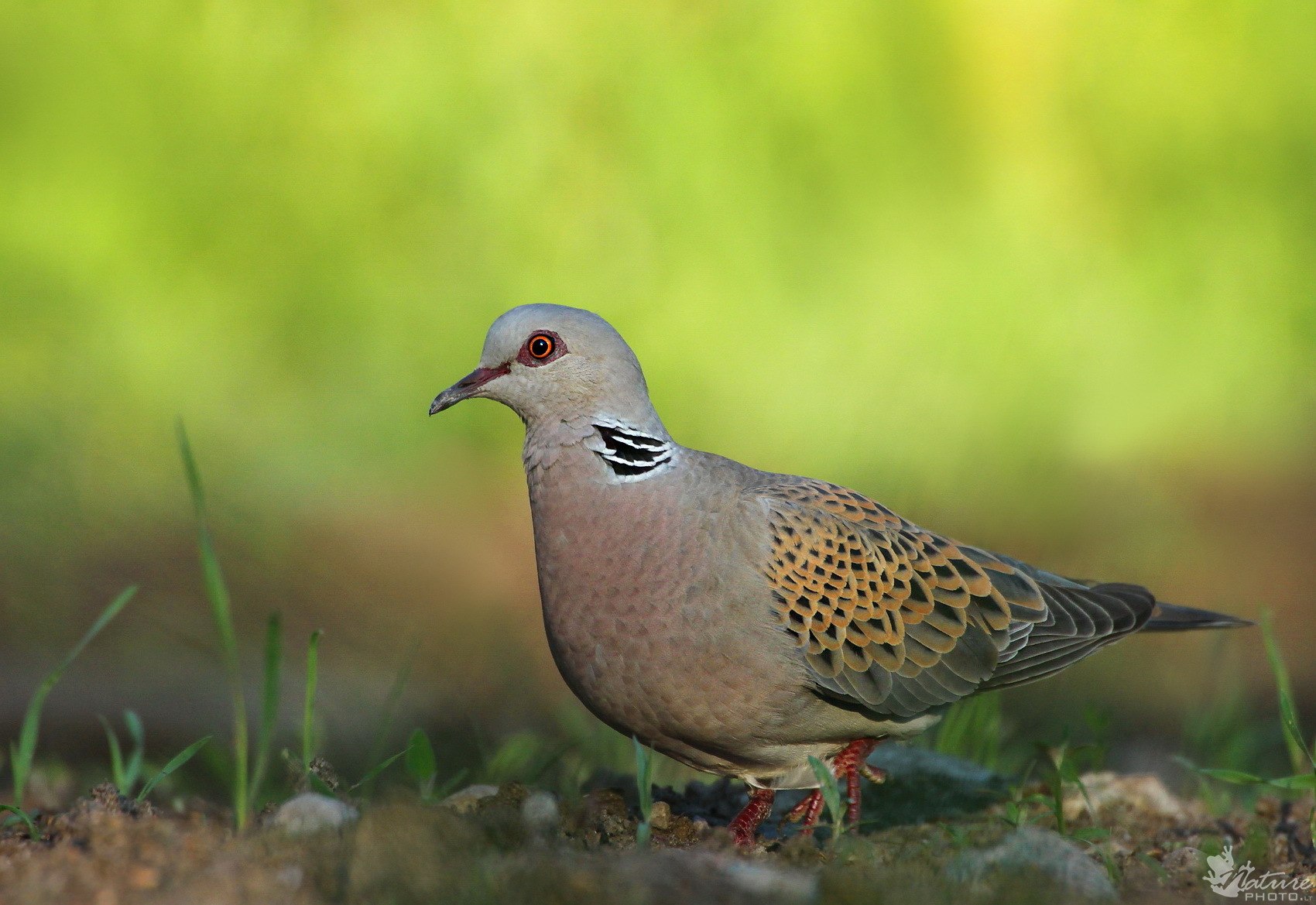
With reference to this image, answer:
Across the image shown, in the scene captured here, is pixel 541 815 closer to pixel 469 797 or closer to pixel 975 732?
pixel 469 797

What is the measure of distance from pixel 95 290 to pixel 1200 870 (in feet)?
22.3

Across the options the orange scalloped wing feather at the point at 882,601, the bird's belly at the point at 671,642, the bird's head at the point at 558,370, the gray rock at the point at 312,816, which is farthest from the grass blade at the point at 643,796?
the bird's head at the point at 558,370

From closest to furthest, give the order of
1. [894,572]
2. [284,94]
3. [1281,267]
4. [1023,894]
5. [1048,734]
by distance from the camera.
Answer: [1023,894] → [894,572] → [1048,734] → [284,94] → [1281,267]

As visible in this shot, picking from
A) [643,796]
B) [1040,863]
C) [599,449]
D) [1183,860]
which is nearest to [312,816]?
[643,796]

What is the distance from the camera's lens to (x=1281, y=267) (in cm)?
993

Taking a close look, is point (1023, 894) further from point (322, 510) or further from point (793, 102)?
point (793, 102)

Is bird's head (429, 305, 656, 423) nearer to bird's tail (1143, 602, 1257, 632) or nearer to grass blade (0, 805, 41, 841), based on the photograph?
grass blade (0, 805, 41, 841)

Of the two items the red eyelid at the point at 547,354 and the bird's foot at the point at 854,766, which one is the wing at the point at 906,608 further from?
the red eyelid at the point at 547,354

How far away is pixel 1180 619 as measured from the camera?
4.72m

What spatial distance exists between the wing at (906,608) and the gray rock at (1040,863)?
939 millimetres

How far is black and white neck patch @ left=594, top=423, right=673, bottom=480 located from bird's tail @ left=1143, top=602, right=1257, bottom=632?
1805mm

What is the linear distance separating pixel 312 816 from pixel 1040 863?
59.3 inches

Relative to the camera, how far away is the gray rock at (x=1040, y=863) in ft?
9.30

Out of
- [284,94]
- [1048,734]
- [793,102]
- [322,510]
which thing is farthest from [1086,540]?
[284,94]
